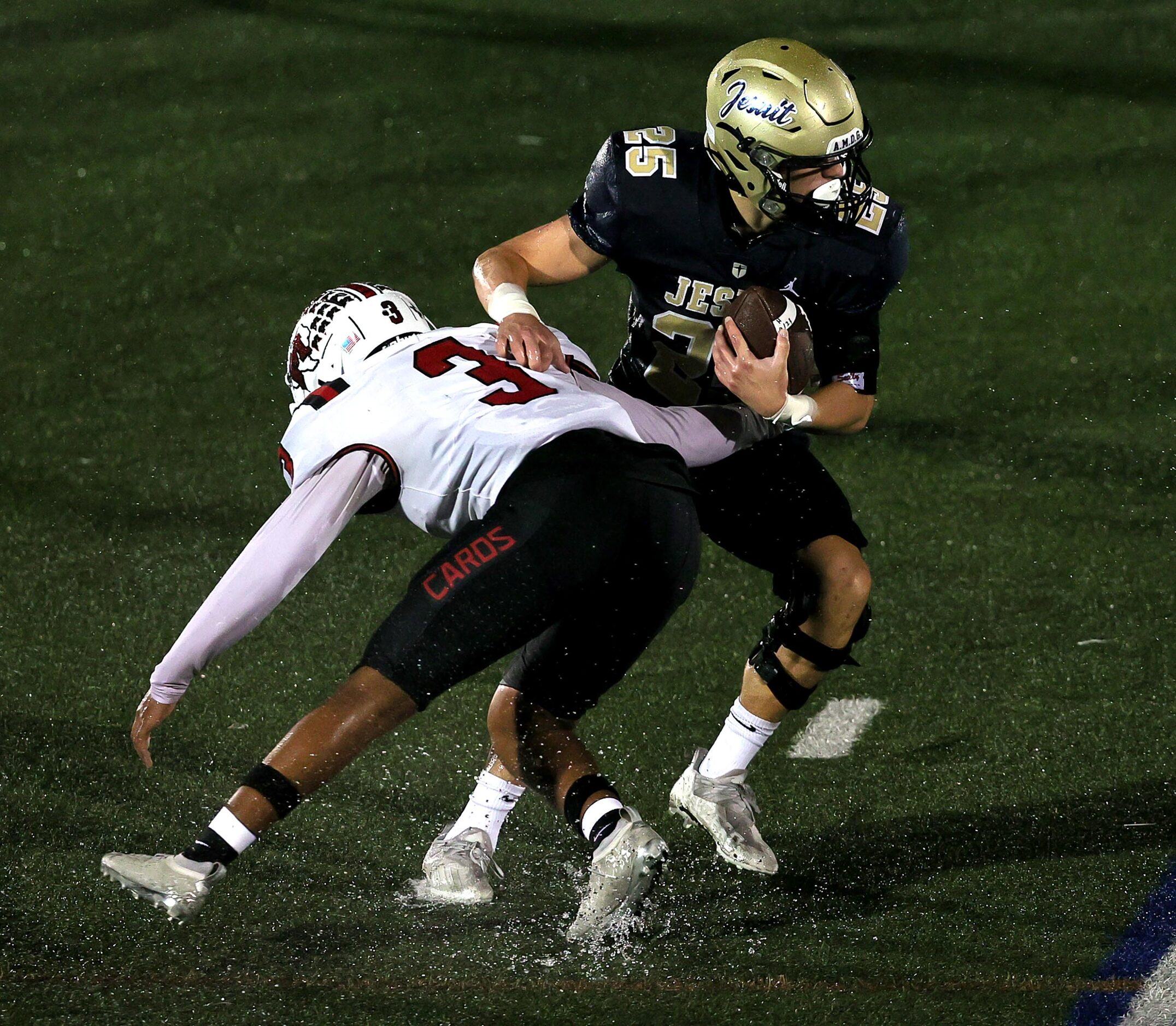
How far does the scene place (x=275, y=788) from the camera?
327 centimetres

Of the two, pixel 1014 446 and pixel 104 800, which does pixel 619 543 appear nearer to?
pixel 104 800

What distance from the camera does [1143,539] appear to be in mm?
5742

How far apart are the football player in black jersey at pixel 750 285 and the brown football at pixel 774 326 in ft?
0.18

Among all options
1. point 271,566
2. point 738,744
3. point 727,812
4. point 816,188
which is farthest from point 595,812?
point 816,188

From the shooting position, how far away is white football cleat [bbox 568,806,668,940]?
3373mm

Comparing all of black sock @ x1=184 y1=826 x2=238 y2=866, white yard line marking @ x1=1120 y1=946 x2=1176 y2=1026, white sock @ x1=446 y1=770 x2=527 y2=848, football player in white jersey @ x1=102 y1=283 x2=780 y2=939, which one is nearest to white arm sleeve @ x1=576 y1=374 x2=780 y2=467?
football player in white jersey @ x1=102 y1=283 x2=780 y2=939

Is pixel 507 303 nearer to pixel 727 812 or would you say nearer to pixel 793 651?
pixel 793 651

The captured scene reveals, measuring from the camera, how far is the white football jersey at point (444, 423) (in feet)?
10.9

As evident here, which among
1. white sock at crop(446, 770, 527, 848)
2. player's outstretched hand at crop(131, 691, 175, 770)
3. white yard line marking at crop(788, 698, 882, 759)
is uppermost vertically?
player's outstretched hand at crop(131, 691, 175, 770)

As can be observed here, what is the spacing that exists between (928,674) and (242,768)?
193cm

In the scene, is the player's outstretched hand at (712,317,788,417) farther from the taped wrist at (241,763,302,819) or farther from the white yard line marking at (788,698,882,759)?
the taped wrist at (241,763,302,819)

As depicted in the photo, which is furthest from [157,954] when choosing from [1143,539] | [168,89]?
[168,89]

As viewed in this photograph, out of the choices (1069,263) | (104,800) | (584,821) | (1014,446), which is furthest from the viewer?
(1069,263)

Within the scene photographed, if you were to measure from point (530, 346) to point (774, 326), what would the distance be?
599 millimetres
